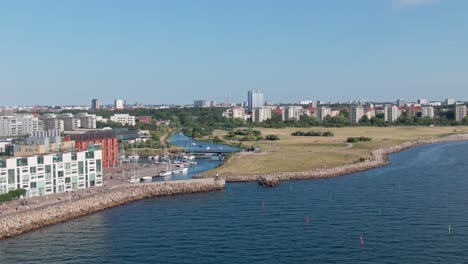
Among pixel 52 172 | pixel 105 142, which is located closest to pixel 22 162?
pixel 52 172

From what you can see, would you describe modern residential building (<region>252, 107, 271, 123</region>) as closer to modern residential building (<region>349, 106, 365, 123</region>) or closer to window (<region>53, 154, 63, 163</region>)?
modern residential building (<region>349, 106, 365, 123</region>)

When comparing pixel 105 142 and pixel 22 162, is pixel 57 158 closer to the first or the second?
pixel 22 162

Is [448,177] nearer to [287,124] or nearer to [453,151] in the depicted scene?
[453,151]

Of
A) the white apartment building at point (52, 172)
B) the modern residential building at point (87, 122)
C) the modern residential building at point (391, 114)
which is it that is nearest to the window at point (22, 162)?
the white apartment building at point (52, 172)

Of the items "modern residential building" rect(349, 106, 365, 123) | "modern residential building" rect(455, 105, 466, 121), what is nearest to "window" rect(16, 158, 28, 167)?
"modern residential building" rect(349, 106, 365, 123)

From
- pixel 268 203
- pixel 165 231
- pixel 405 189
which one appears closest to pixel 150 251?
pixel 165 231

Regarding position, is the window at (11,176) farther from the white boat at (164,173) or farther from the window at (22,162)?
the white boat at (164,173)
